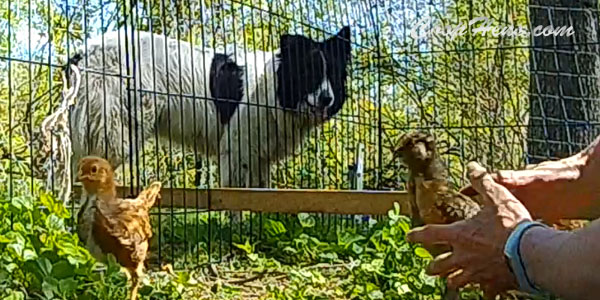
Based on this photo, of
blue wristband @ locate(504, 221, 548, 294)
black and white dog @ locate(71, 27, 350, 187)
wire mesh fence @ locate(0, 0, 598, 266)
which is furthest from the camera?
black and white dog @ locate(71, 27, 350, 187)

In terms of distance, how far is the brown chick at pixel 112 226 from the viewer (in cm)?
211

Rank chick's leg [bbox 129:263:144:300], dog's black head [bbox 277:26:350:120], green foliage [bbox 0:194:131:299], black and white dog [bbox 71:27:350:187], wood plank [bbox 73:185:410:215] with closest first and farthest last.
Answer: green foliage [bbox 0:194:131:299] → chick's leg [bbox 129:263:144:300] → wood plank [bbox 73:185:410:215] → black and white dog [bbox 71:27:350:187] → dog's black head [bbox 277:26:350:120]

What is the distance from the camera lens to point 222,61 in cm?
438

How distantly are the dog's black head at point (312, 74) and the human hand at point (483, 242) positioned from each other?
3225 millimetres

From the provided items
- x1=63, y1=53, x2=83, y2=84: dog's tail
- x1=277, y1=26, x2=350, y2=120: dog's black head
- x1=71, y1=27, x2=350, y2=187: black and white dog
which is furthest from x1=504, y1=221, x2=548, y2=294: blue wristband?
x1=277, y1=26, x2=350, y2=120: dog's black head

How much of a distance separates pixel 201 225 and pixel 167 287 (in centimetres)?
154

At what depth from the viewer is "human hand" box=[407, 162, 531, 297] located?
3.84 ft

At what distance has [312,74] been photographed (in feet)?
14.9

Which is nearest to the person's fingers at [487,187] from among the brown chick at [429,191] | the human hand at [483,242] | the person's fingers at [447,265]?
the human hand at [483,242]

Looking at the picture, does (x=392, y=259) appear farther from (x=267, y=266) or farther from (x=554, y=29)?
(x=554, y=29)

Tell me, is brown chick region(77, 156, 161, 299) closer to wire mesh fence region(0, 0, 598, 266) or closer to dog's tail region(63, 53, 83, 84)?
dog's tail region(63, 53, 83, 84)

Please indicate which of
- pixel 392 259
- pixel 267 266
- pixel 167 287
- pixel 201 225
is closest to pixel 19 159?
pixel 201 225

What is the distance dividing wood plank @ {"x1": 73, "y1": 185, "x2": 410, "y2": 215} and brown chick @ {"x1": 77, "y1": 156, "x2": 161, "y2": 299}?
83 centimetres

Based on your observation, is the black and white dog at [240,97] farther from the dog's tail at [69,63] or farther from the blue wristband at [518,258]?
the blue wristband at [518,258]
